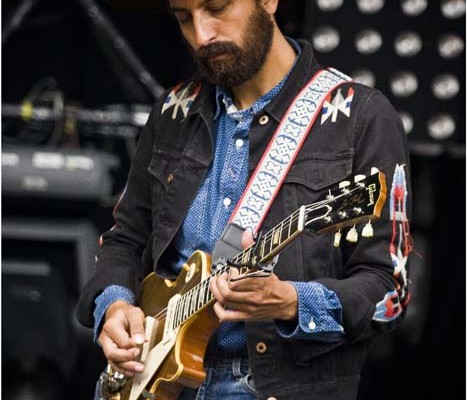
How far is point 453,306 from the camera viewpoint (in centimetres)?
514

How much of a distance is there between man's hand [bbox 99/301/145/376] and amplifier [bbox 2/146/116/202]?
68.6 inches

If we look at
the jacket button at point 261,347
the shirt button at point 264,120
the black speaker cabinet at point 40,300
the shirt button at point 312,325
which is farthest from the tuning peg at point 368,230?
the black speaker cabinet at point 40,300

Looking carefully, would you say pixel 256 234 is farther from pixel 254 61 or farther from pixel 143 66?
pixel 143 66

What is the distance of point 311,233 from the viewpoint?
2.99 metres

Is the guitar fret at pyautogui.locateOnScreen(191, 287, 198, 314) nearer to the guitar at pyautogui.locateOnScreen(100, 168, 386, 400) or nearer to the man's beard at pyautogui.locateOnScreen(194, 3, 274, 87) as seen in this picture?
the guitar at pyautogui.locateOnScreen(100, 168, 386, 400)

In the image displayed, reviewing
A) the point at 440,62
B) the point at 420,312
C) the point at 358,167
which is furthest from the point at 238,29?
the point at 420,312

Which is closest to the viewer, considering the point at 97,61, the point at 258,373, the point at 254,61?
the point at 258,373

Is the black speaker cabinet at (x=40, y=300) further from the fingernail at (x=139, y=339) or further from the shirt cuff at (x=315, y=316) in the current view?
the shirt cuff at (x=315, y=316)

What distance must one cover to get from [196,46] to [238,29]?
0.12m

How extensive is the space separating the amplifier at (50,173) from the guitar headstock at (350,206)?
7.59 feet

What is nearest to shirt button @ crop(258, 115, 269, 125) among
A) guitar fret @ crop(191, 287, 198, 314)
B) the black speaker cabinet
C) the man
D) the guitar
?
the man

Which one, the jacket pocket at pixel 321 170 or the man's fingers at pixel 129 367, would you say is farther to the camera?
the man's fingers at pixel 129 367

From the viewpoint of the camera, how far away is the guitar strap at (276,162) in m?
3.12

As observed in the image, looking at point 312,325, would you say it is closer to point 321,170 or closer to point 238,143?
point 321,170
